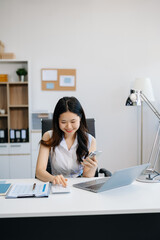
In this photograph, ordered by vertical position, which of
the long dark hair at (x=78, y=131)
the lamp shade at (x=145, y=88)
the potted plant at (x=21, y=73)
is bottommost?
the long dark hair at (x=78, y=131)

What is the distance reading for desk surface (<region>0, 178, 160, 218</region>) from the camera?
124cm

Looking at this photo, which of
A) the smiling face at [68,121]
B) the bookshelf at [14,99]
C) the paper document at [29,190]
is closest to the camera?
the paper document at [29,190]

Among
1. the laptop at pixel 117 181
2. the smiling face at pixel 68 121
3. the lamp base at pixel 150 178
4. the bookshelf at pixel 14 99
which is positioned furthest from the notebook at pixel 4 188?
the bookshelf at pixel 14 99

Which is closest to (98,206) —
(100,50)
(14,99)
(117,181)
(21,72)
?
(117,181)

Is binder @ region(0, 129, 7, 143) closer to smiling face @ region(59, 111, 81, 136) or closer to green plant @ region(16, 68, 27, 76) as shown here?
green plant @ region(16, 68, 27, 76)

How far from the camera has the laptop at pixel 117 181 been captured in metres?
1.48

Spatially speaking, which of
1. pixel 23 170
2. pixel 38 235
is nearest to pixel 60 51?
pixel 23 170

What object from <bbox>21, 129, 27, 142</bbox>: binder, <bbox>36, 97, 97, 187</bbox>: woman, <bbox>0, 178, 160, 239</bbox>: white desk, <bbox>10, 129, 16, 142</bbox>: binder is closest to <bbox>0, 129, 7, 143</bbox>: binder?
<bbox>10, 129, 16, 142</bbox>: binder

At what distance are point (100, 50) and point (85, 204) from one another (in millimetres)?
3260

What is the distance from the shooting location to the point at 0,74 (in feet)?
13.3

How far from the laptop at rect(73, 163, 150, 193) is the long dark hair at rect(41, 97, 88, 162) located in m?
0.40

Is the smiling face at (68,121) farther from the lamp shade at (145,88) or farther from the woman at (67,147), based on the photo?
the lamp shade at (145,88)

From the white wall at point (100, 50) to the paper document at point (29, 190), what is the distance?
8.58 feet

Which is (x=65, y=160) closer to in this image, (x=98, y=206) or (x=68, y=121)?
(x=68, y=121)
